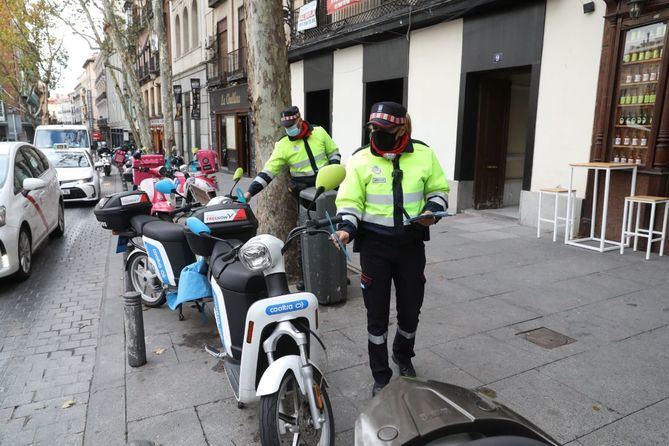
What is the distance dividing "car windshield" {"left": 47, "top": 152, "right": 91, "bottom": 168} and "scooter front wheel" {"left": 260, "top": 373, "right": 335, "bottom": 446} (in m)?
12.8

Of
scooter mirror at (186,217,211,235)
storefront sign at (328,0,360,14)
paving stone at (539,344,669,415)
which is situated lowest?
paving stone at (539,344,669,415)

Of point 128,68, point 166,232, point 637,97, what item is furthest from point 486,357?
point 128,68

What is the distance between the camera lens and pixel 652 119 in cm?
656

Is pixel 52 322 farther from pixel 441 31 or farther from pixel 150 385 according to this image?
pixel 441 31

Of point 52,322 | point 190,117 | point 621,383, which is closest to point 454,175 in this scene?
point 621,383

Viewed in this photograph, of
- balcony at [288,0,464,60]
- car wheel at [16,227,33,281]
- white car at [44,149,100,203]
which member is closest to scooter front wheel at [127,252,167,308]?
car wheel at [16,227,33,281]

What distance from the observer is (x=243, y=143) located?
20891 mm

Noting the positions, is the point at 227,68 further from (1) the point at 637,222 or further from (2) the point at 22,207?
(1) the point at 637,222

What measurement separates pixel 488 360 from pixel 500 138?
7416 mm

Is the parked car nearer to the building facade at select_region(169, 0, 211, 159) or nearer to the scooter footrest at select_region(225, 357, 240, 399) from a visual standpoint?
the building facade at select_region(169, 0, 211, 159)

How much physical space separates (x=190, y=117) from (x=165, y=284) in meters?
24.3

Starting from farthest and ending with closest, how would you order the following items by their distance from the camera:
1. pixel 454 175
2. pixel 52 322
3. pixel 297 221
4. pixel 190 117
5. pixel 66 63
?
pixel 66 63
pixel 190 117
pixel 454 175
pixel 297 221
pixel 52 322

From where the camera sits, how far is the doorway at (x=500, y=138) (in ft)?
32.3

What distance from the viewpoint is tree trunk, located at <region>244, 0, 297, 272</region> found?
17.7ft
